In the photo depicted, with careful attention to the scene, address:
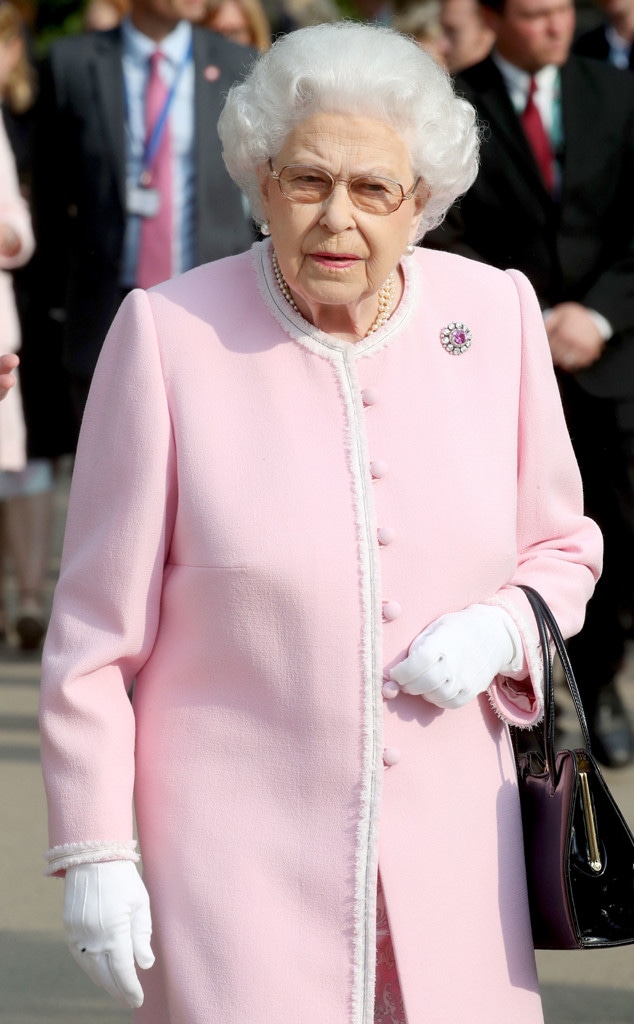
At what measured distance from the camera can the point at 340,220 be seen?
2.46 meters

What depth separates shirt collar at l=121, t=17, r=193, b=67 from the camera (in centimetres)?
564

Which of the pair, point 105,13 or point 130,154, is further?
point 105,13

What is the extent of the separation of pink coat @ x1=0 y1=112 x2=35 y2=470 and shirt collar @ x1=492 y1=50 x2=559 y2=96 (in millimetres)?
1829

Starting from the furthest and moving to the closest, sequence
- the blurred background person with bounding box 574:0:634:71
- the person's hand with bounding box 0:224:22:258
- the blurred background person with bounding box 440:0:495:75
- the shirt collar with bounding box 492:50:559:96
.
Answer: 1. the blurred background person with bounding box 440:0:495:75
2. the blurred background person with bounding box 574:0:634:71
3. the person's hand with bounding box 0:224:22:258
4. the shirt collar with bounding box 492:50:559:96

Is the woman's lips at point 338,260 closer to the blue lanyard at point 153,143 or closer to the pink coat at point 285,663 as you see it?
the pink coat at point 285,663

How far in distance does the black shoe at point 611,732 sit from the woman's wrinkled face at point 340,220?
2.97 metres

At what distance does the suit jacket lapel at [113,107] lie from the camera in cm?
556

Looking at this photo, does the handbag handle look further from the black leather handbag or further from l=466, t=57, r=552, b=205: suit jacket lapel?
l=466, t=57, r=552, b=205: suit jacket lapel

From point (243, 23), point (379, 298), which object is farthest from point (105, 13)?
point (379, 298)

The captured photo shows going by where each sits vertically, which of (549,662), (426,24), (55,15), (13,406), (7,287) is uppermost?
(55,15)

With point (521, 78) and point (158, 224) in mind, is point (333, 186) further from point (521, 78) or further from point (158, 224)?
point (158, 224)

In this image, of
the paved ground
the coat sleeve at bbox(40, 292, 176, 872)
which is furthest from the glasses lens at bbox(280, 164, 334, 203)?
the paved ground

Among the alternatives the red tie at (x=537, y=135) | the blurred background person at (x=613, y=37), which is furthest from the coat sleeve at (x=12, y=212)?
the blurred background person at (x=613, y=37)

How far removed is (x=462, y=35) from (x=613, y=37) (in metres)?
0.65
